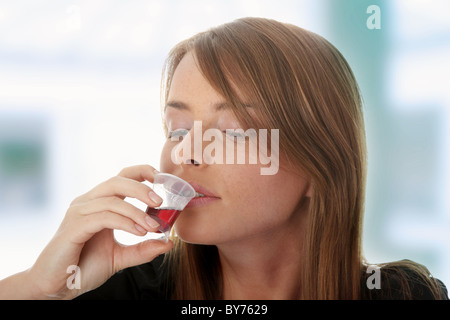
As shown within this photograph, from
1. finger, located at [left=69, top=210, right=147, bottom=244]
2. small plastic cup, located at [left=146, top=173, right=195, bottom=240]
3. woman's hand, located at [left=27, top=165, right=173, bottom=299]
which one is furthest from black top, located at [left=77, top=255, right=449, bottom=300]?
small plastic cup, located at [left=146, top=173, right=195, bottom=240]

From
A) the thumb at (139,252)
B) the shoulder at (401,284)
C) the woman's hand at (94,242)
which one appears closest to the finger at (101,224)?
the woman's hand at (94,242)

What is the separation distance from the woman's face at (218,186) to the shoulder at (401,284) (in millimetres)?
384

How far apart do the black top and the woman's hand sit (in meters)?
0.18

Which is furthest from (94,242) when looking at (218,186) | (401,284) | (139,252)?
(401,284)

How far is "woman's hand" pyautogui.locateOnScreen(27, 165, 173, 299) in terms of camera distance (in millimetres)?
1052

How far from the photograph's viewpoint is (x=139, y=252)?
117cm

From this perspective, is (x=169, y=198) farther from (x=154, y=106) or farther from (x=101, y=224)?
(x=154, y=106)

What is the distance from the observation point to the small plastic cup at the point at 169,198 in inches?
40.7

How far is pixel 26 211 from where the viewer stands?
2.50m

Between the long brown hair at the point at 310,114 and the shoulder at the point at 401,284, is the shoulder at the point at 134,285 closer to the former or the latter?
the long brown hair at the point at 310,114

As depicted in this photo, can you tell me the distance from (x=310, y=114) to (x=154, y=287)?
2.42ft

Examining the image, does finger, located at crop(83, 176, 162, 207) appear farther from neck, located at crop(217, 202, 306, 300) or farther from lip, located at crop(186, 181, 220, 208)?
neck, located at crop(217, 202, 306, 300)

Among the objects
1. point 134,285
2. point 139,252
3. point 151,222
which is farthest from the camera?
point 134,285

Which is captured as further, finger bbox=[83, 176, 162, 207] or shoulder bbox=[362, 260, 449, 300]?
shoulder bbox=[362, 260, 449, 300]
